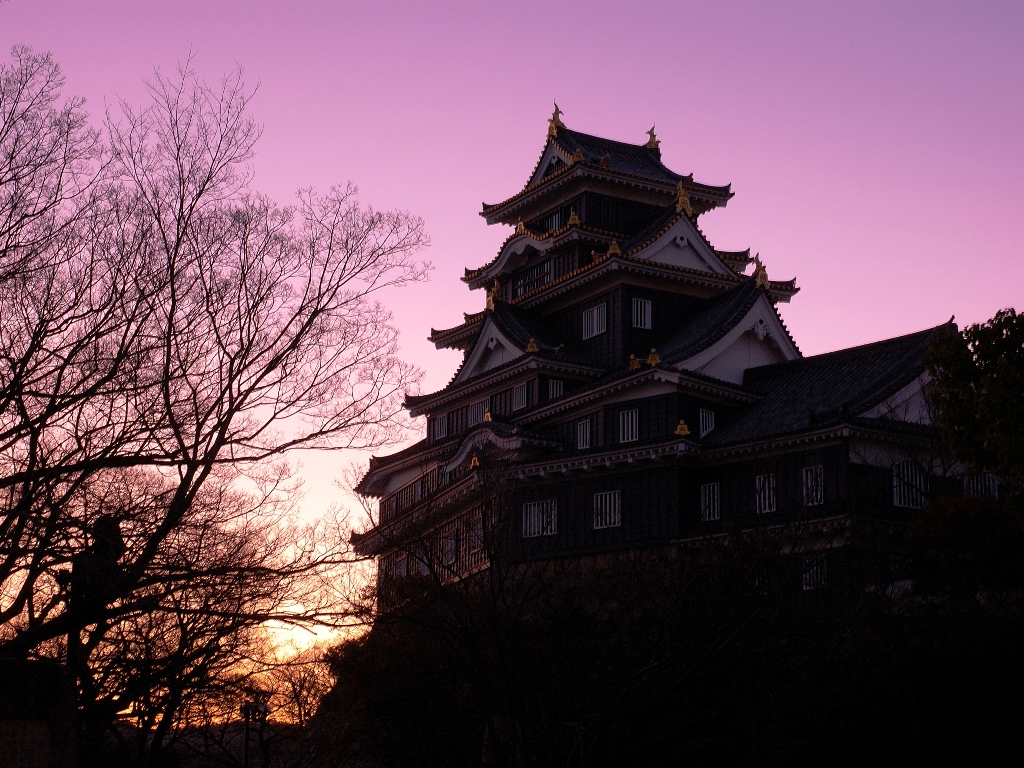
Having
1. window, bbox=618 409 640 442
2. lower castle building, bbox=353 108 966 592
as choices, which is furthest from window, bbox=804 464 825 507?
window, bbox=618 409 640 442

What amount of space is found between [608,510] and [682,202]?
41.0ft

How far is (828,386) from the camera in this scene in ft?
115

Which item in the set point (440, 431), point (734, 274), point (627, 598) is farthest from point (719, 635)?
point (440, 431)

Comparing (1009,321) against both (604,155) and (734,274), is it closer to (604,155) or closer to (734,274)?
(734,274)

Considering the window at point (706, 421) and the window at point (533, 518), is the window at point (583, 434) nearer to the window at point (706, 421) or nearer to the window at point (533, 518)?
the window at point (533, 518)

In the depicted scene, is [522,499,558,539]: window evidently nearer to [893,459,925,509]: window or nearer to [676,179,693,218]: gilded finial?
[893,459,925,509]: window

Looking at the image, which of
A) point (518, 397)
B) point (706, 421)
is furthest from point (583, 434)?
point (706, 421)

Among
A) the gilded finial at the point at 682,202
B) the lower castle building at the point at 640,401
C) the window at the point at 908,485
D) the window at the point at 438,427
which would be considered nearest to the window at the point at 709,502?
the lower castle building at the point at 640,401

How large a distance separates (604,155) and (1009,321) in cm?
2512

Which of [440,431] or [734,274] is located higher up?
[734,274]

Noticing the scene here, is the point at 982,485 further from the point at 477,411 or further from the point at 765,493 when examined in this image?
the point at 477,411

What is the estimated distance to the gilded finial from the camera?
138ft

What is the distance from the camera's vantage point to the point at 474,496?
36656 millimetres

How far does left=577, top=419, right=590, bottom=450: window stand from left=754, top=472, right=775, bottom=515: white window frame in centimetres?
643
